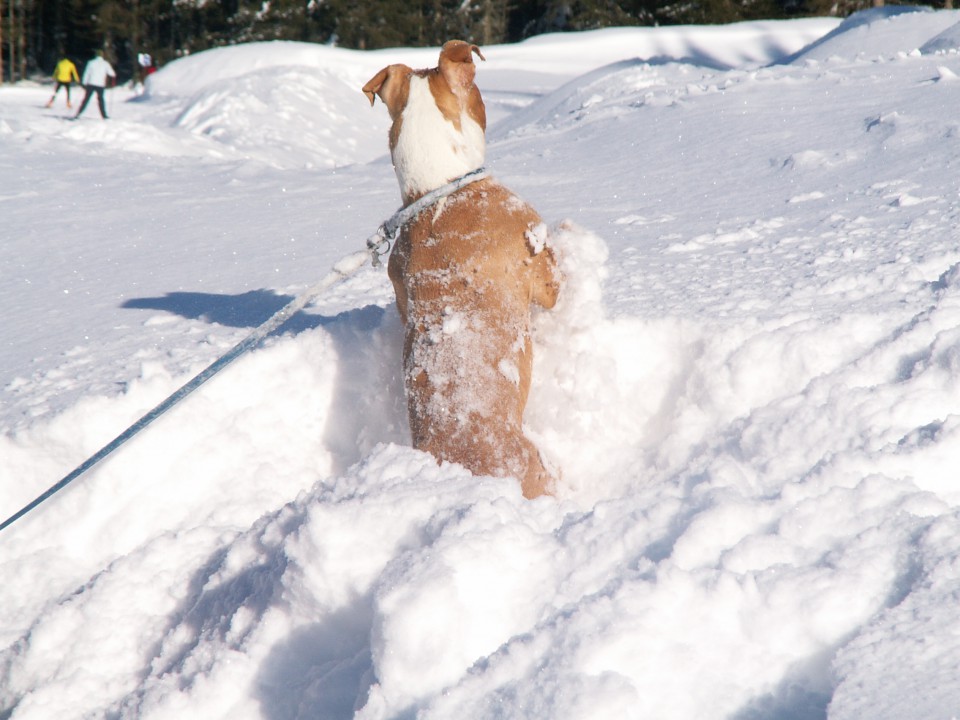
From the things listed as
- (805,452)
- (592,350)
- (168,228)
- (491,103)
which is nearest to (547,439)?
(592,350)

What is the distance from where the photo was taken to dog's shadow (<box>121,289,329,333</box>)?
133 inches

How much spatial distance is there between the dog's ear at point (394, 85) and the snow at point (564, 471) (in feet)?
2.01

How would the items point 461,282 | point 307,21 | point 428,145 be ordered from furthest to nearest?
point 307,21
point 428,145
point 461,282

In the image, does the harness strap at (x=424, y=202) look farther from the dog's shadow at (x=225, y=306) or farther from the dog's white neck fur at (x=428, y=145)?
the dog's shadow at (x=225, y=306)

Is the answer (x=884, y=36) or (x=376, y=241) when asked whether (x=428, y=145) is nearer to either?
(x=376, y=241)

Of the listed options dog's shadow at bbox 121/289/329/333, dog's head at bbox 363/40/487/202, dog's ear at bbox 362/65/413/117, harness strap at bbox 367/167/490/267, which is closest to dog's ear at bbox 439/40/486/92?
dog's head at bbox 363/40/487/202

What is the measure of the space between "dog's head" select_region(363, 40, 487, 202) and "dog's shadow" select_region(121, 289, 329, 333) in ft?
3.06

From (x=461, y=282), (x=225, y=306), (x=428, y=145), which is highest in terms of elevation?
(x=428, y=145)

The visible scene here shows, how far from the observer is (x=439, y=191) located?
2.32 meters

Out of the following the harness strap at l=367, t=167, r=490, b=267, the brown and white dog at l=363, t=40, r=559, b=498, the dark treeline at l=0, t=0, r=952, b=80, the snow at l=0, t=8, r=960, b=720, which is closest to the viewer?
the snow at l=0, t=8, r=960, b=720

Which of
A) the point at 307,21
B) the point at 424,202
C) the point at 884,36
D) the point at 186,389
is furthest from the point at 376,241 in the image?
the point at 307,21

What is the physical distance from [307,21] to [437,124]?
30.2 m

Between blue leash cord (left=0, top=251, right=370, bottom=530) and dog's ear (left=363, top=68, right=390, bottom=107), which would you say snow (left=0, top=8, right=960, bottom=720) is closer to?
blue leash cord (left=0, top=251, right=370, bottom=530)

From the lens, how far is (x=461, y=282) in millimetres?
2242
